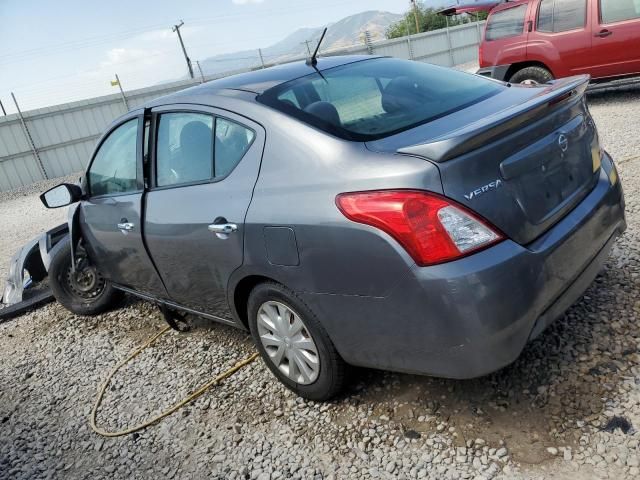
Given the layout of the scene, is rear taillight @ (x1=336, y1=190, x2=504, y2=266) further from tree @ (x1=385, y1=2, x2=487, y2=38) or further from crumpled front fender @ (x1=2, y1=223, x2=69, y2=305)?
tree @ (x1=385, y1=2, x2=487, y2=38)

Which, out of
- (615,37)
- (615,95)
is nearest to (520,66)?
(615,37)

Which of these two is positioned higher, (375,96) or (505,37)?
(375,96)

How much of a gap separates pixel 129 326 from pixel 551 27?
24.4 feet

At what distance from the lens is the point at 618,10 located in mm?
7164

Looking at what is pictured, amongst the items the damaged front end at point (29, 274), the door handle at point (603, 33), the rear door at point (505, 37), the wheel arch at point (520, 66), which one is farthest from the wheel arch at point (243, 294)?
the door handle at point (603, 33)

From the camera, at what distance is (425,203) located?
72.3 inches

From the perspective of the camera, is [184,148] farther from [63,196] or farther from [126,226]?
[63,196]

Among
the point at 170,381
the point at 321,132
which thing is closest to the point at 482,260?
the point at 321,132

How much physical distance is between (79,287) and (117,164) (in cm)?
160

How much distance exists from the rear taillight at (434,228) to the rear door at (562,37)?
7.07 meters

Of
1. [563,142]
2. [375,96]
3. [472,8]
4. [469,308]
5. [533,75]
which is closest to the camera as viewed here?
[469,308]

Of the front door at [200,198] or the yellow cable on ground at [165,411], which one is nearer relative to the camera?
the front door at [200,198]

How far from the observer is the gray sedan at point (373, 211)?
1853mm

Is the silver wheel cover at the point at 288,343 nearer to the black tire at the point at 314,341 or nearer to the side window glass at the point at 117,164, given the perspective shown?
the black tire at the point at 314,341
